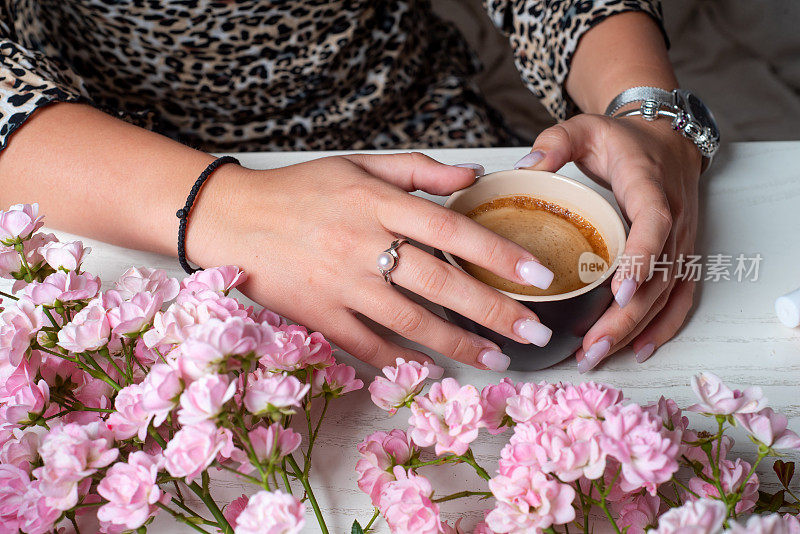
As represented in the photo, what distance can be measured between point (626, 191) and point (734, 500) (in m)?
0.33

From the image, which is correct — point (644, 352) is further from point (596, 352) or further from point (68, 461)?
point (68, 461)

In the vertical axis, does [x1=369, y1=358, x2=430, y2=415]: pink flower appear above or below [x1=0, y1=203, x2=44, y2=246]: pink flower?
below

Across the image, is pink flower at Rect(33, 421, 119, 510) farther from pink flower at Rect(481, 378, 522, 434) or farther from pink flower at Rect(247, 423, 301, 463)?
pink flower at Rect(481, 378, 522, 434)

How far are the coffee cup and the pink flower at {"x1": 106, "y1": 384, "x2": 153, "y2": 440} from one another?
0.86ft

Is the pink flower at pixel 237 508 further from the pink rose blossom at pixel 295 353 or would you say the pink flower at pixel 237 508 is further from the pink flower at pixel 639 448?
the pink flower at pixel 639 448

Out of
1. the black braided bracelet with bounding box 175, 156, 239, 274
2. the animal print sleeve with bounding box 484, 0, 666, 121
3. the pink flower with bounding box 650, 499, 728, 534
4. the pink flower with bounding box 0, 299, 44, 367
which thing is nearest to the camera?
the pink flower with bounding box 650, 499, 728, 534

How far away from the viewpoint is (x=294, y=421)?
506 millimetres

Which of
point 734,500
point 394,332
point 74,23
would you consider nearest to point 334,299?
point 394,332

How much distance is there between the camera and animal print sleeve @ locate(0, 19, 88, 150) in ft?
2.12

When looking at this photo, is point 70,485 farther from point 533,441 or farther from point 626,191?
point 626,191

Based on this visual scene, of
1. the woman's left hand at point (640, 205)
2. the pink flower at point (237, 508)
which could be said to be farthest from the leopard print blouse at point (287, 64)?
the pink flower at point (237, 508)

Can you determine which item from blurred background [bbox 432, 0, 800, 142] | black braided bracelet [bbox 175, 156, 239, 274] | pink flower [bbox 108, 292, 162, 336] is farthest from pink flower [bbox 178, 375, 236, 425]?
blurred background [bbox 432, 0, 800, 142]

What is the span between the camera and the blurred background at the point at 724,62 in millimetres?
1710

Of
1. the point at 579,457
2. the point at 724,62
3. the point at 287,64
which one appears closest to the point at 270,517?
the point at 579,457
